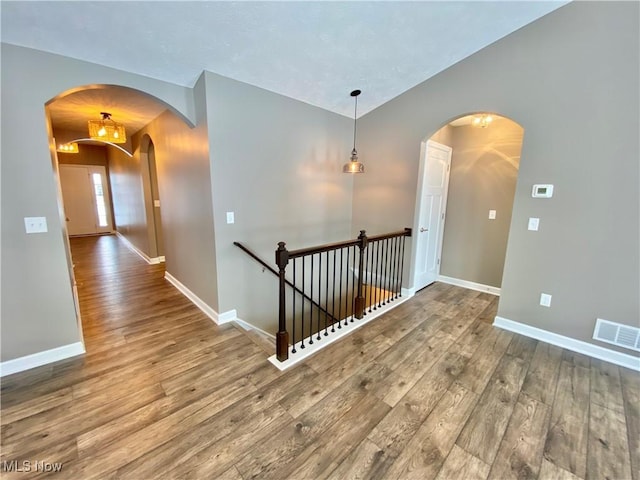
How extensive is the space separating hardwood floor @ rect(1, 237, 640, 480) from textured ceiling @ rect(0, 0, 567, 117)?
270cm

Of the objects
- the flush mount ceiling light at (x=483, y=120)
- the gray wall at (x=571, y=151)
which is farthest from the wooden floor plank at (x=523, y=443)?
the flush mount ceiling light at (x=483, y=120)

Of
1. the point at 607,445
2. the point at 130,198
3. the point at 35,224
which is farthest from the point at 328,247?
the point at 130,198

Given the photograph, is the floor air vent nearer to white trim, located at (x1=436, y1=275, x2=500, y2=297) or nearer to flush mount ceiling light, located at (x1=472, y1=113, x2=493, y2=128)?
white trim, located at (x1=436, y1=275, x2=500, y2=297)

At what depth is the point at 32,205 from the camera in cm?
216

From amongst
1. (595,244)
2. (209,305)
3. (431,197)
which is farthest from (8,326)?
(595,244)

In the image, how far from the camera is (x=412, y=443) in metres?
1.64

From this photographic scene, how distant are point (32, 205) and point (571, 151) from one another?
479 centimetres

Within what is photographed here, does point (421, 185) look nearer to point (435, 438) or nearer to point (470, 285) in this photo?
point (470, 285)

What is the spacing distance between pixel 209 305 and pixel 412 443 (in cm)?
260

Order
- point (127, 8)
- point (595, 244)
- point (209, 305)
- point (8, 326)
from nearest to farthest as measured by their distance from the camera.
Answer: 1. point (127, 8)
2. point (8, 326)
3. point (595, 244)
4. point (209, 305)

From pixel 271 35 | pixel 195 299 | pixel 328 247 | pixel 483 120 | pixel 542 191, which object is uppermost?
pixel 271 35

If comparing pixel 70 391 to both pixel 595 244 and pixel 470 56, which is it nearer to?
pixel 595 244

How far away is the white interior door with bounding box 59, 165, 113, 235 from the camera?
7871 mm

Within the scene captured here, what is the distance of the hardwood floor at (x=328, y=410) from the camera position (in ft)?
4.99
